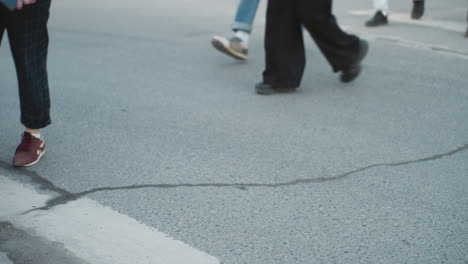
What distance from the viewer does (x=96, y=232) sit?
2.73 meters

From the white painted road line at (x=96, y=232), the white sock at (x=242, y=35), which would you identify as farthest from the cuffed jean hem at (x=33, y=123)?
the white sock at (x=242, y=35)

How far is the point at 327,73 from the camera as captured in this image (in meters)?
5.67

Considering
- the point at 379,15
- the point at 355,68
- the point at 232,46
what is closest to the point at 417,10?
the point at 379,15

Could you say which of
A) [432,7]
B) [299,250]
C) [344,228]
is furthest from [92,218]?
[432,7]

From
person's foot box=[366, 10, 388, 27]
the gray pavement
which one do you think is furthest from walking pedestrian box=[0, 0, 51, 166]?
person's foot box=[366, 10, 388, 27]

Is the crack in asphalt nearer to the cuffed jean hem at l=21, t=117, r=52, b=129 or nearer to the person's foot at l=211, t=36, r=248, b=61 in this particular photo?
the cuffed jean hem at l=21, t=117, r=52, b=129

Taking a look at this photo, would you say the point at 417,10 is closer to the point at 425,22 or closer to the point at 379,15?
the point at 425,22

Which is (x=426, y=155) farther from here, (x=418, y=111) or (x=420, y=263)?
(x=420, y=263)

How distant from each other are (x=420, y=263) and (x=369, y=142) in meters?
1.48

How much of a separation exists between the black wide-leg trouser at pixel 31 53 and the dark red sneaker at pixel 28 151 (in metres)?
0.08

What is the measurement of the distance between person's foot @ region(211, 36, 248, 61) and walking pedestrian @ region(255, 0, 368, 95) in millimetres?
848

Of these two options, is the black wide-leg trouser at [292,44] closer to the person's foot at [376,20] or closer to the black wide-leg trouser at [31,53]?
the black wide-leg trouser at [31,53]

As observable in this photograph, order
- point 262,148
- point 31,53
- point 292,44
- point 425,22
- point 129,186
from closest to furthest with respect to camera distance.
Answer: point 129,186 < point 31,53 < point 262,148 < point 292,44 < point 425,22

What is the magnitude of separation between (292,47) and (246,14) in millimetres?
1067
